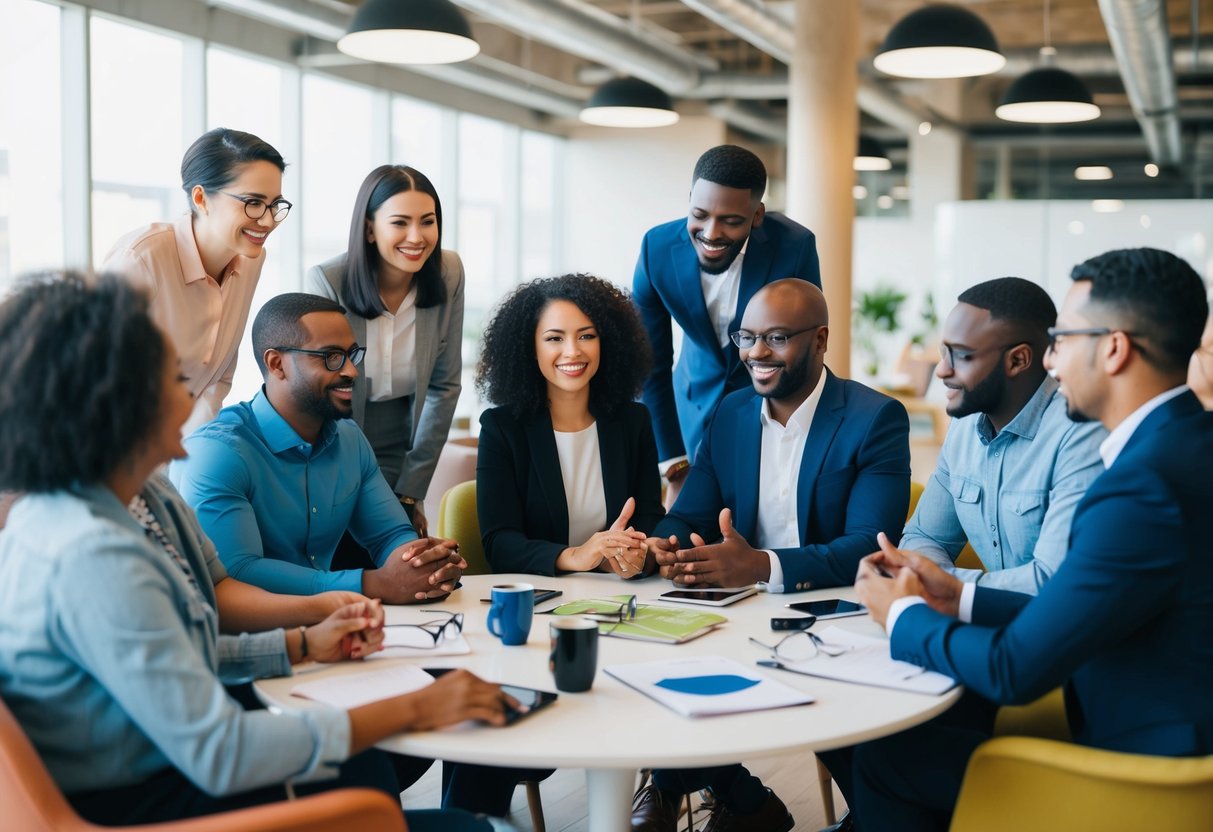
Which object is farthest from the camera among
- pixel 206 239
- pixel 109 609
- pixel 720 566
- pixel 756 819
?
pixel 206 239

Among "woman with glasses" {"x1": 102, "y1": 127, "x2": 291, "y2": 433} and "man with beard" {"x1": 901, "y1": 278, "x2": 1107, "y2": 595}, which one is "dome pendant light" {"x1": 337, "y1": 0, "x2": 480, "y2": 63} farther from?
"man with beard" {"x1": 901, "y1": 278, "x2": 1107, "y2": 595}

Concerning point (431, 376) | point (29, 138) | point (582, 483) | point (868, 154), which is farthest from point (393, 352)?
point (868, 154)

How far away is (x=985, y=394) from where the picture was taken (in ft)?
8.29

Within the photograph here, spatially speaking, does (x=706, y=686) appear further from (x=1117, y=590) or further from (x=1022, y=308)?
(x=1022, y=308)

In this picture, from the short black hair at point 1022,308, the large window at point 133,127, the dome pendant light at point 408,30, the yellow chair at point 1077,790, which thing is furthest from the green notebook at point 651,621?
the large window at point 133,127

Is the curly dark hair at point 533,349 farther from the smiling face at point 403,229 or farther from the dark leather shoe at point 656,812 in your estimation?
the dark leather shoe at point 656,812

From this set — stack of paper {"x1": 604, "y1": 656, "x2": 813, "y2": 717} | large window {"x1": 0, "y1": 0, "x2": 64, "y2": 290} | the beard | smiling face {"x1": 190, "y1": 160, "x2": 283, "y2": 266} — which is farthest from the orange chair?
large window {"x1": 0, "y1": 0, "x2": 64, "y2": 290}

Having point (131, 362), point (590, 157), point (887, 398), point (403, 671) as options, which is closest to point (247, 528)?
point (403, 671)

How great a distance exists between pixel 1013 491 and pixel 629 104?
5595 mm

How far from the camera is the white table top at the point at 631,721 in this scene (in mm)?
1580

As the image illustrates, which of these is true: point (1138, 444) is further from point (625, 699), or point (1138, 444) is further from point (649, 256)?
point (649, 256)

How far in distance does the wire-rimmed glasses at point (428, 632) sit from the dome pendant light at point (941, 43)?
4462 mm

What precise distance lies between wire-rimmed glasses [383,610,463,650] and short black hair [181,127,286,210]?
1539 millimetres

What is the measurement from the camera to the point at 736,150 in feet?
11.3
